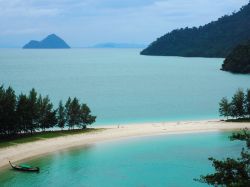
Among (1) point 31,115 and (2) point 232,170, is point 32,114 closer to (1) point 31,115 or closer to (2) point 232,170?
(1) point 31,115

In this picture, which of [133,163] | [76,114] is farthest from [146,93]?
[133,163]

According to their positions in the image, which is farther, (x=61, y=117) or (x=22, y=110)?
(x=61, y=117)

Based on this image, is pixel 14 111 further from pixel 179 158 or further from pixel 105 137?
pixel 179 158

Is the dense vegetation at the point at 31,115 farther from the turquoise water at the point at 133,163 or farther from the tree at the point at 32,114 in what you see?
the turquoise water at the point at 133,163

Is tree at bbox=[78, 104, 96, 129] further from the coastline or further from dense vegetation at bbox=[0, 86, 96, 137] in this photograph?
the coastline

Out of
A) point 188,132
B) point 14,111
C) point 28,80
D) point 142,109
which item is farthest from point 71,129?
point 28,80

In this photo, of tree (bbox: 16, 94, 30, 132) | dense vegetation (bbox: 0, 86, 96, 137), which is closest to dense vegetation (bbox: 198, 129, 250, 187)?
dense vegetation (bbox: 0, 86, 96, 137)

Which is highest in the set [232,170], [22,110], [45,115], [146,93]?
[146,93]
